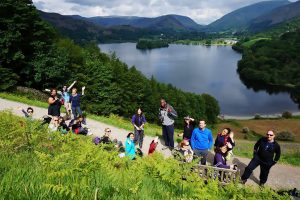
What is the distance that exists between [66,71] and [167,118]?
28844 millimetres

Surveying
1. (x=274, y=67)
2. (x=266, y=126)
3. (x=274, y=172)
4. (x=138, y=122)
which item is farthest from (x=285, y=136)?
(x=274, y=67)

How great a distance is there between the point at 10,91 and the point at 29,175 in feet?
93.5

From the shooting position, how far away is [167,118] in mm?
16156

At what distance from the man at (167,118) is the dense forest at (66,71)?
1907 cm

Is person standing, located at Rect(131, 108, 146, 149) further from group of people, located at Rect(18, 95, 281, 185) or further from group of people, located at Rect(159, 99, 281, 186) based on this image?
group of people, located at Rect(159, 99, 281, 186)

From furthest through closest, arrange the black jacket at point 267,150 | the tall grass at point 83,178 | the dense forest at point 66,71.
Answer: the dense forest at point 66,71 → the black jacket at point 267,150 → the tall grass at point 83,178

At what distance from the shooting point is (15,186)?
12.5 feet

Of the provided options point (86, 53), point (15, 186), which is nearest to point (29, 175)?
point (15, 186)

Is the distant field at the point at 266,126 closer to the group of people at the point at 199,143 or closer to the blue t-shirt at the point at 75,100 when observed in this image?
the blue t-shirt at the point at 75,100

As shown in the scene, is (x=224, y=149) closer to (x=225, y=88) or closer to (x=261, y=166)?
(x=261, y=166)

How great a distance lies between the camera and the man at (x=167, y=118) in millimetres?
15867

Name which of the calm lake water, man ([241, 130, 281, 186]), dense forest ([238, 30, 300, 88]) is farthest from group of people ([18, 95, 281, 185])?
dense forest ([238, 30, 300, 88])

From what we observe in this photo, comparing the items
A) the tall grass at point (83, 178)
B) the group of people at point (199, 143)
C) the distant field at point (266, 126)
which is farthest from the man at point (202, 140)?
the distant field at point (266, 126)

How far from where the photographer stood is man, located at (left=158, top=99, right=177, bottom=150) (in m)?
15.9
